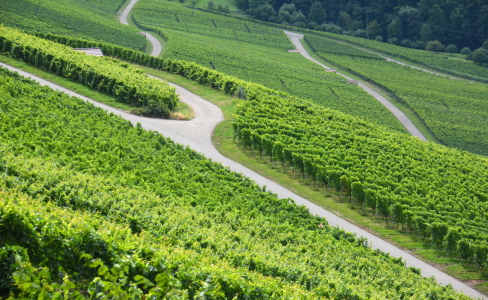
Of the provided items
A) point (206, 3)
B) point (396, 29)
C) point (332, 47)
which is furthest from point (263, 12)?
point (396, 29)

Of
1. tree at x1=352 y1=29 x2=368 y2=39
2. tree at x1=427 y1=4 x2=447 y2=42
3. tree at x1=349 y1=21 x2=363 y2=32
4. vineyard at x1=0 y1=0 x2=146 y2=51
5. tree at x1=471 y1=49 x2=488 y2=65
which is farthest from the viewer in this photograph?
tree at x1=349 y1=21 x2=363 y2=32

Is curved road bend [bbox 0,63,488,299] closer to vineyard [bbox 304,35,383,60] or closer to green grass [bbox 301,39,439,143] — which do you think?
green grass [bbox 301,39,439,143]

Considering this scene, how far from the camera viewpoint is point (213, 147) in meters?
33.6

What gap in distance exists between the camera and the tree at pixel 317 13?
135375mm

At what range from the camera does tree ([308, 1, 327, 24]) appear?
135375mm

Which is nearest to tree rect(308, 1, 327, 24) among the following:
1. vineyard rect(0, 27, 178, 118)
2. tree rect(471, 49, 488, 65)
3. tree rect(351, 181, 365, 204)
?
tree rect(471, 49, 488, 65)

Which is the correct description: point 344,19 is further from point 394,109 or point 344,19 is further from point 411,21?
point 394,109

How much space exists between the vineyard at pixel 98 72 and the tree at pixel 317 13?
97.2 metres

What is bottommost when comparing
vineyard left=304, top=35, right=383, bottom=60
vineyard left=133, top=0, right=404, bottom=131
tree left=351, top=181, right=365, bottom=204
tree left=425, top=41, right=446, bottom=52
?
tree left=351, top=181, right=365, bottom=204

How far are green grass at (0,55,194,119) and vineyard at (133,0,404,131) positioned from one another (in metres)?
24.2

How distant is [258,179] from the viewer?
2942 cm

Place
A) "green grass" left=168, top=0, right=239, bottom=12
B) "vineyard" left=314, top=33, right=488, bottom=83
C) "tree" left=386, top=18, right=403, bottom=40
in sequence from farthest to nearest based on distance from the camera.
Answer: "tree" left=386, top=18, right=403, bottom=40 → "green grass" left=168, top=0, right=239, bottom=12 → "vineyard" left=314, top=33, right=488, bottom=83

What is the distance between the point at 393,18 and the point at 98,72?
11320 cm

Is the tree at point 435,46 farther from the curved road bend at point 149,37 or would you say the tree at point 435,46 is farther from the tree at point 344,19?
the curved road bend at point 149,37
